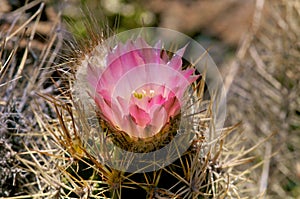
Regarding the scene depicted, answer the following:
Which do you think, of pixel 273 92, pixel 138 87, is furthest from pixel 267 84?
pixel 138 87

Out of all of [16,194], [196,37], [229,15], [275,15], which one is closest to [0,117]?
[16,194]

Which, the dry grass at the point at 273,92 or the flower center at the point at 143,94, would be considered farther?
the dry grass at the point at 273,92

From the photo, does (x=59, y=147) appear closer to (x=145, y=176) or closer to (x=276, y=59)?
(x=145, y=176)

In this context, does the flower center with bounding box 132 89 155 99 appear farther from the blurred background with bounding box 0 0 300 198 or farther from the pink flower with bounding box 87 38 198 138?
the blurred background with bounding box 0 0 300 198

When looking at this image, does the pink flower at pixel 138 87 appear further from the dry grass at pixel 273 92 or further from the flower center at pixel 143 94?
the dry grass at pixel 273 92

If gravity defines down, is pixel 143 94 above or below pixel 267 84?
below

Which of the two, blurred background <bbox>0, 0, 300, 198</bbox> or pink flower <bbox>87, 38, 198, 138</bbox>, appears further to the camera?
blurred background <bbox>0, 0, 300, 198</bbox>

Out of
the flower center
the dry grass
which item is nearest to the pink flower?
the flower center

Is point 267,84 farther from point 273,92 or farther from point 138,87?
point 138,87

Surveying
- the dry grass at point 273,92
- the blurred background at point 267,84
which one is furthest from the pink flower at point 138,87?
the dry grass at point 273,92

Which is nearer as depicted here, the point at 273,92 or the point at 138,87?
the point at 138,87
